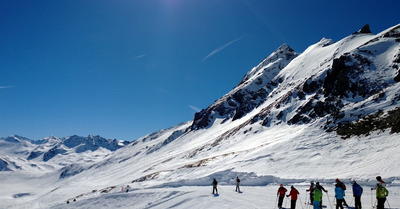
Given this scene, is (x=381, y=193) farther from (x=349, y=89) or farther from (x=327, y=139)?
(x=349, y=89)

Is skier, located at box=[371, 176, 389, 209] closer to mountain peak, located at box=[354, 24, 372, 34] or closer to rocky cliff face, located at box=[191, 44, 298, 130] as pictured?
rocky cliff face, located at box=[191, 44, 298, 130]

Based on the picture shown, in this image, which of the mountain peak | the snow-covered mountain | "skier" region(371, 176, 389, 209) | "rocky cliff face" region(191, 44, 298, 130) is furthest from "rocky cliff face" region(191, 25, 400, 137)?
"rocky cliff face" region(191, 44, 298, 130)

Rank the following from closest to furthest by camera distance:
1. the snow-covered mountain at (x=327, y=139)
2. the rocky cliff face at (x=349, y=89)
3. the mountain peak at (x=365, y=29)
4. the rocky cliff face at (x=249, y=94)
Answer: the snow-covered mountain at (x=327, y=139) → the rocky cliff face at (x=349, y=89) → the mountain peak at (x=365, y=29) → the rocky cliff face at (x=249, y=94)

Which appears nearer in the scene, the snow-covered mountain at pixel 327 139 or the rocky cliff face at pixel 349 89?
the snow-covered mountain at pixel 327 139

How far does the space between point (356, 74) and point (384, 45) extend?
51.1 feet

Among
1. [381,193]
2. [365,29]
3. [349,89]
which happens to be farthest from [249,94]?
[381,193]

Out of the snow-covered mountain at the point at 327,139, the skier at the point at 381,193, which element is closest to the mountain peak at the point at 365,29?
the snow-covered mountain at the point at 327,139

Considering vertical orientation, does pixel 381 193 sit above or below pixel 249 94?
below

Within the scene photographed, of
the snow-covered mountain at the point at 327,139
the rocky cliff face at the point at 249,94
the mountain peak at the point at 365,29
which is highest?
the mountain peak at the point at 365,29

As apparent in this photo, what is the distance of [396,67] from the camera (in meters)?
55.3

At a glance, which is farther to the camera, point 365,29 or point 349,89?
point 365,29

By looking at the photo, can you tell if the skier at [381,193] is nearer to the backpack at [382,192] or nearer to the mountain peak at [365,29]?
the backpack at [382,192]

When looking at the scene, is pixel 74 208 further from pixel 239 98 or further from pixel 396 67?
pixel 239 98

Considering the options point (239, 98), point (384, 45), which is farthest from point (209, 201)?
point (239, 98)
